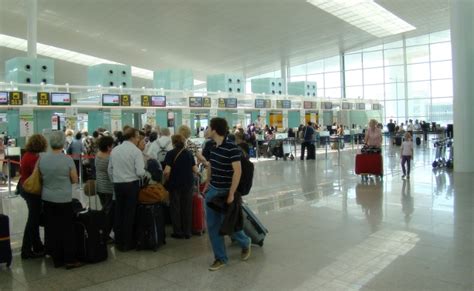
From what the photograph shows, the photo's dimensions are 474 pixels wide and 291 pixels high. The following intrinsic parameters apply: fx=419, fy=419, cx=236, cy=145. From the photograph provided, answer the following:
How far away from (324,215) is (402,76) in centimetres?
3198

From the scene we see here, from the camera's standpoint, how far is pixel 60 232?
453cm

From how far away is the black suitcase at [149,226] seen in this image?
5059 mm

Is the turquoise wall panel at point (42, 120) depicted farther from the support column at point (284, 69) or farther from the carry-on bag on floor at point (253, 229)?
the support column at point (284, 69)

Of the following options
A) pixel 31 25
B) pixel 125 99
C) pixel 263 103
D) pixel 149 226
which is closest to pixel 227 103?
pixel 263 103

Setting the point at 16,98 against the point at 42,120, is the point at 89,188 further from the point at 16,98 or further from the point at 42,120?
the point at 42,120

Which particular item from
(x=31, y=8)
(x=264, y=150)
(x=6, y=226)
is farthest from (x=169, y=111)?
(x=6, y=226)

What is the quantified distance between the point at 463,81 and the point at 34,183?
11.3 meters

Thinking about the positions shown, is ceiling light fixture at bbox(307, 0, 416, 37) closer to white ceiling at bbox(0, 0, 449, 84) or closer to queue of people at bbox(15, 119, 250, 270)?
white ceiling at bbox(0, 0, 449, 84)

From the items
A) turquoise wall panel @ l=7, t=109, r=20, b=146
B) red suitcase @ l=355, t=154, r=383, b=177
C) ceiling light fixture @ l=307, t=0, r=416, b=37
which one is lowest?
red suitcase @ l=355, t=154, r=383, b=177

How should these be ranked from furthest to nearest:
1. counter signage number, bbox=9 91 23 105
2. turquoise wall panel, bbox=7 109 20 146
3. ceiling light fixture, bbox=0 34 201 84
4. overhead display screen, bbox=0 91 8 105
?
1. ceiling light fixture, bbox=0 34 201 84
2. turquoise wall panel, bbox=7 109 20 146
3. counter signage number, bbox=9 91 23 105
4. overhead display screen, bbox=0 91 8 105

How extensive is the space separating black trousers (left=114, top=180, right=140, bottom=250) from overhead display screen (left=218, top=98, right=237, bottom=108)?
13.4m

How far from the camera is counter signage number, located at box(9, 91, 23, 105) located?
12.7 meters

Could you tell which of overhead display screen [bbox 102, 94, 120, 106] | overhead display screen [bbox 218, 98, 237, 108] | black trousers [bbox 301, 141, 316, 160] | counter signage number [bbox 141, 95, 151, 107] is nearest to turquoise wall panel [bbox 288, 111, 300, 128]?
overhead display screen [bbox 218, 98, 237, 108]

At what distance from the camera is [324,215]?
6.65 m
